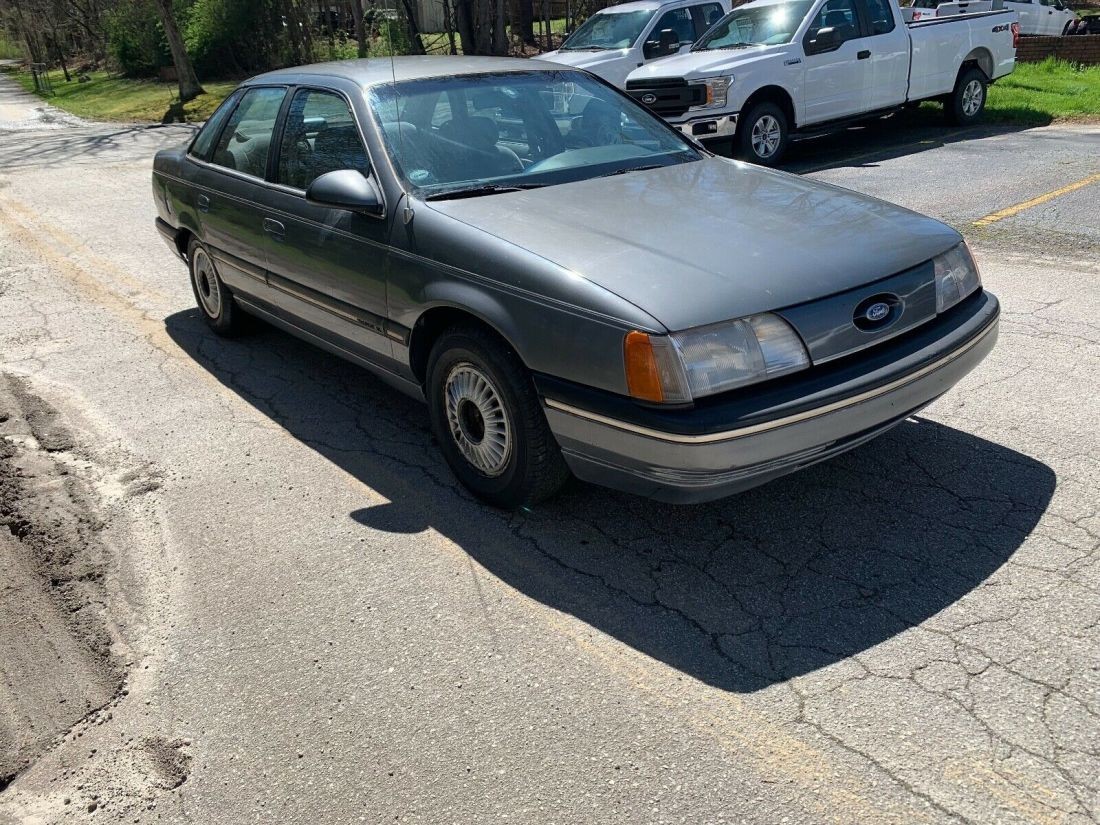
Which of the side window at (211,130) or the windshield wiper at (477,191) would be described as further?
the side window at (211,130)

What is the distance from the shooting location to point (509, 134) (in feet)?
15.1

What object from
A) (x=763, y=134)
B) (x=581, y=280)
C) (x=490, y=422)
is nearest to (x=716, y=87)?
(x=763, y=134)

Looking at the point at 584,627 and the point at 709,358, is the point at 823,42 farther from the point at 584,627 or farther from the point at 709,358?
the point at 584,627

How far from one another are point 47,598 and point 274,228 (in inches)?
84.6

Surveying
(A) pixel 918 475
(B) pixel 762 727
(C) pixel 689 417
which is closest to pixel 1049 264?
(A) pixel 918 475

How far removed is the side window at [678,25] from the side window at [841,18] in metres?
2.79

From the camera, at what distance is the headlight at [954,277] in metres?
3.77

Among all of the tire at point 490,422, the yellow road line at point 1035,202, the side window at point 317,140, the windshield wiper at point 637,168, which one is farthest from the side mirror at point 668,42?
the tire at point 490,422

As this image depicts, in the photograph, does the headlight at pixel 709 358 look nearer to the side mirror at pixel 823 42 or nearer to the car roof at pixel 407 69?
the car roof at pixel 407 69

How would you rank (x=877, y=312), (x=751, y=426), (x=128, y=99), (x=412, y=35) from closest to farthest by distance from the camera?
(x=751, y=426) → (x=877, y=312) → (x=412, y=35) → (x=128, y=99)

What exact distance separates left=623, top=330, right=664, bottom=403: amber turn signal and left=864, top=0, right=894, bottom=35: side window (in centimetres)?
1039

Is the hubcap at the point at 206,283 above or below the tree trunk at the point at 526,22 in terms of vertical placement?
below

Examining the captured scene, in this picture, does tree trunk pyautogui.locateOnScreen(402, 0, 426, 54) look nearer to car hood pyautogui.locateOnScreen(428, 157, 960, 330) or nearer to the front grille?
the front grille

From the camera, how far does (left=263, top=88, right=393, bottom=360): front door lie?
4.35 metres
